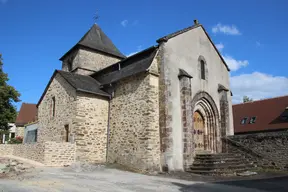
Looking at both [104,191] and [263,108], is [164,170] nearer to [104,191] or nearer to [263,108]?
[104,191]

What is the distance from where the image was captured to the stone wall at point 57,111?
13.8m

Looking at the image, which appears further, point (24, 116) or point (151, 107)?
point (24, 116)

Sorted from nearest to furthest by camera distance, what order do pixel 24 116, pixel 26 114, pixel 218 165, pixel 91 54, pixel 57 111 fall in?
pixel 218 165, pixel 57 111, pixel 91 54, pixel 24 116, pixel 26 114

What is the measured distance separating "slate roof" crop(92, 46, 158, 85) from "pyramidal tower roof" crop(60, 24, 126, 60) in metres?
4.88

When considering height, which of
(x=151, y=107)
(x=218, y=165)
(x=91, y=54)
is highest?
(x=91, y=54)

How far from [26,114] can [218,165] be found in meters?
27.6

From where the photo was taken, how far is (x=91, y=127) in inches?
534

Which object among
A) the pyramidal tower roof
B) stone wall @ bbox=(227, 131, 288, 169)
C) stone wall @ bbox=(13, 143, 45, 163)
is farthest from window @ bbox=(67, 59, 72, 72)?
stone wall @ bbox=(227, 131, 288, 169)

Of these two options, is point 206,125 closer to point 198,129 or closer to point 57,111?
point 198,129

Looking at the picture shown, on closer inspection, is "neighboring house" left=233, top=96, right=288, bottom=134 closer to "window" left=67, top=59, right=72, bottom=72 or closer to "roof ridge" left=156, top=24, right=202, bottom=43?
"roof ridge" left=156, top=24, right=202, bottom=43

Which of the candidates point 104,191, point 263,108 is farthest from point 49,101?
point 263,108

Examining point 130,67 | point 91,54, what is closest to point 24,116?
point 91,54

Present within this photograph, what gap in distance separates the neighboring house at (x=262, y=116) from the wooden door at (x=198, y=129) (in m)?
9.33

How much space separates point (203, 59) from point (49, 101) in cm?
1041
